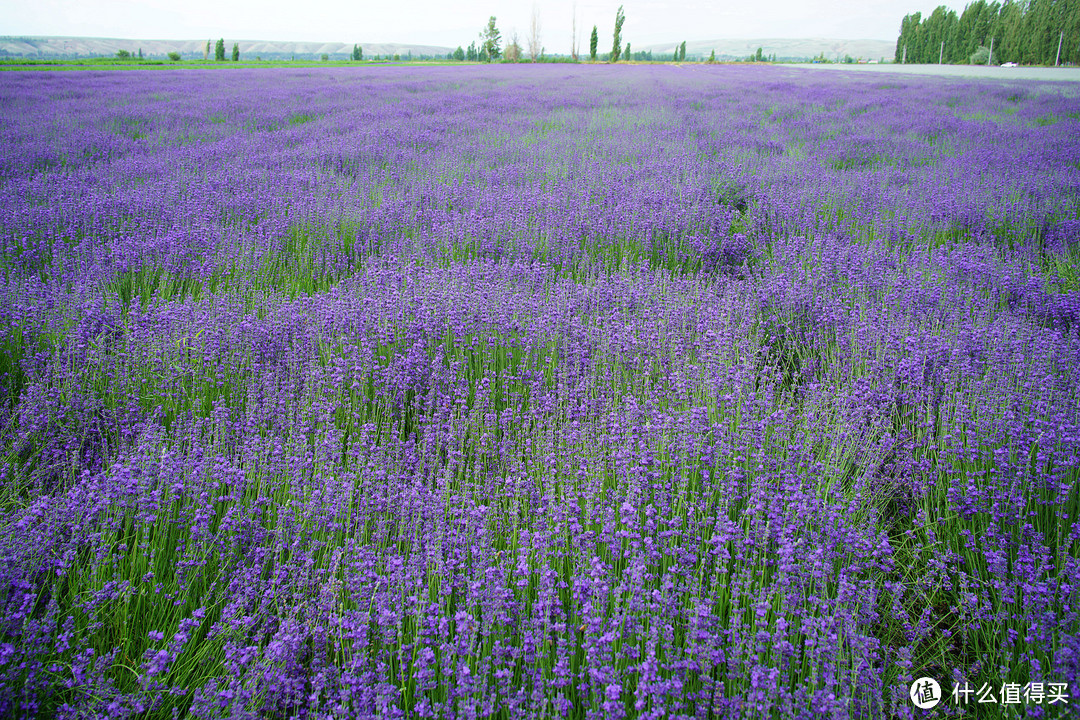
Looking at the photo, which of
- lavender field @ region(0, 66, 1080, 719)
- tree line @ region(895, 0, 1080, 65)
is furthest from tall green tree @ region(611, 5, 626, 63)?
lavender field @ region(0, 66, 1080, 719)

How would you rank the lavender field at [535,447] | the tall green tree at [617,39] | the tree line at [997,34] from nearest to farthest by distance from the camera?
the lavender field at [535,447]
the tree line at [997,34]
the tall green tree at [617,39]

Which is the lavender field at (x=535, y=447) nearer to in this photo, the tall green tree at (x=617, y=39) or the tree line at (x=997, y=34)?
the tree line at (x=997, y=34)

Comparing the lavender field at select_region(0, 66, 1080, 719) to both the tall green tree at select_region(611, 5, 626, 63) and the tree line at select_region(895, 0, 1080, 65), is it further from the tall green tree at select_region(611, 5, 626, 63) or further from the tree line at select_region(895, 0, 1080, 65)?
the tall green tree at select_region(611, 5, 626, 63)

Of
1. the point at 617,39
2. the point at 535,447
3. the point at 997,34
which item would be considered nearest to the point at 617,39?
the point at 617,39

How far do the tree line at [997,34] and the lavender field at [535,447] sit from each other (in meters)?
27.6

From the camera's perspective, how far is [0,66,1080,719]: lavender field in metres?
1.34

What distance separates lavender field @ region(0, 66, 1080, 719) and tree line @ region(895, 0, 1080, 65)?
27645mm

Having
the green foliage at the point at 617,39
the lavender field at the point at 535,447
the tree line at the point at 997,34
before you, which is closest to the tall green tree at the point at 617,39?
the green foliage at the point at 617,39

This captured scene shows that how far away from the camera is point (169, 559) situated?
175cm

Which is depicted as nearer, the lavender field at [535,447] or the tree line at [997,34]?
the lavender field at [535,447]

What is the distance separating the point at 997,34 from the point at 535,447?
45670 millimetres

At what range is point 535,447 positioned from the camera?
2254 millimetres

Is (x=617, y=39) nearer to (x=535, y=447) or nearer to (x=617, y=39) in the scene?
(x=617, y=39)

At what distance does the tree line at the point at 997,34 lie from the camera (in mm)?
24016
